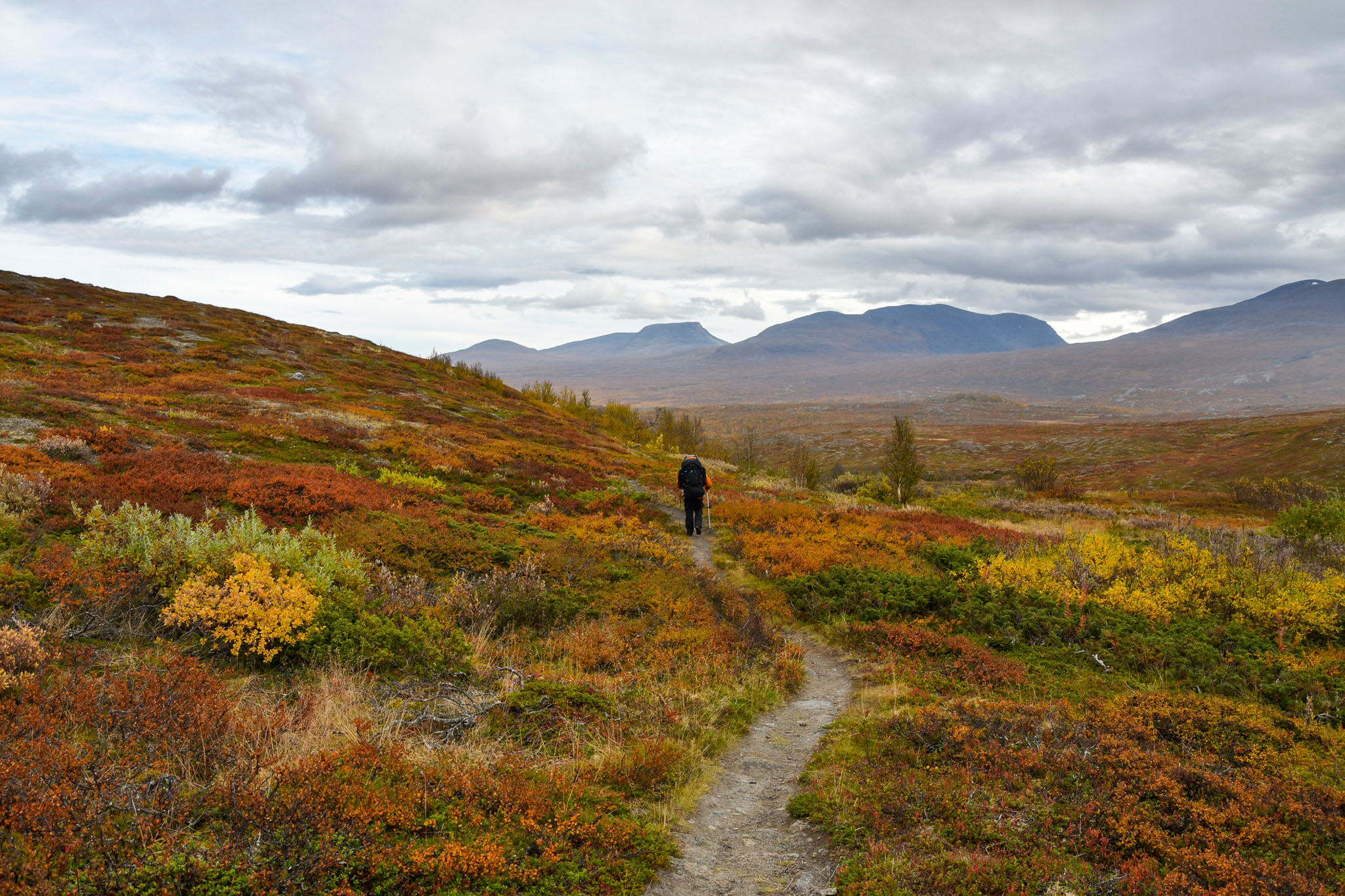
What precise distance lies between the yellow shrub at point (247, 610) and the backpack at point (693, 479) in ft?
39.6

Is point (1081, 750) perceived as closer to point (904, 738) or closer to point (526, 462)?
point (904, 738)

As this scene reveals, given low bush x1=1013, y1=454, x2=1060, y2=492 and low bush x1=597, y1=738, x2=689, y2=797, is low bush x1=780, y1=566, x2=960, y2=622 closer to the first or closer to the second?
low bush x1=597, y1=738, x2=689, y2=797

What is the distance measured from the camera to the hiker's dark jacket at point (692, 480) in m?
18.6

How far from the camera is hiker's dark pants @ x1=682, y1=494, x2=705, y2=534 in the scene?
1888cm

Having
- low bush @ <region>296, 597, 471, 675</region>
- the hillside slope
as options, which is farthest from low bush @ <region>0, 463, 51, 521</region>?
low bush @ <region>296, 597, 471, 675</region>

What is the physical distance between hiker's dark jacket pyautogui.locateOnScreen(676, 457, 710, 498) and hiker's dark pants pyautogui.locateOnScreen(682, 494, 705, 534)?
0.22ft

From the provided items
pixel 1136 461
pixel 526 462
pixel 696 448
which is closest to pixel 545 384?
pixel 696 448

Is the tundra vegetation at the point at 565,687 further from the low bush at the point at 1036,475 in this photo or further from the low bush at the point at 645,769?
the low bush at the point at 1036,475

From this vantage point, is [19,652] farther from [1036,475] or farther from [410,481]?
[1036,475]

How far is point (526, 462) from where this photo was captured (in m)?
22.8

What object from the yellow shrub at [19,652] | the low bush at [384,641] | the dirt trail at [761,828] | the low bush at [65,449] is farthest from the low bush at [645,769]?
the low bush at [65,449]

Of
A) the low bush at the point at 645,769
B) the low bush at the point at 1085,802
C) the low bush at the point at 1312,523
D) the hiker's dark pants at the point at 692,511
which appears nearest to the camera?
the low bush at the point at 1085,802

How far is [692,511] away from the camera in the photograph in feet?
62.4

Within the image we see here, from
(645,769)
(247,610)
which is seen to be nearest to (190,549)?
(247,610)
